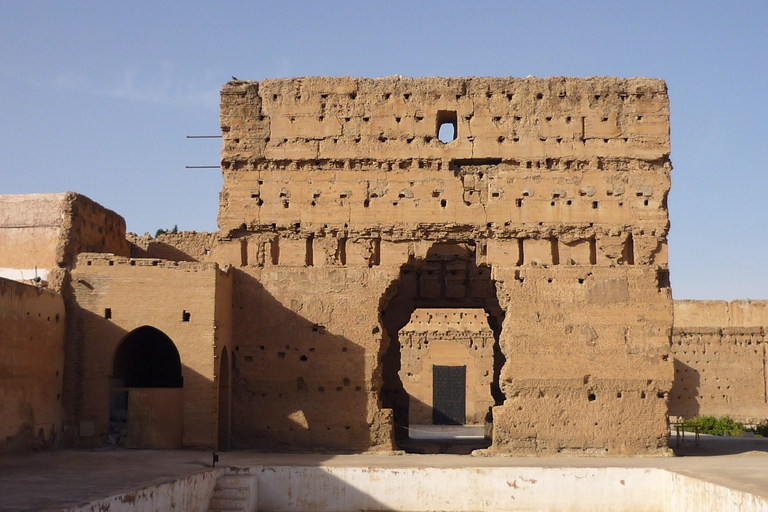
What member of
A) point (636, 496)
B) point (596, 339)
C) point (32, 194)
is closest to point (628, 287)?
point (596, 339)

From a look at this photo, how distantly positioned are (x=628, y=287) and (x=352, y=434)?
214 inches

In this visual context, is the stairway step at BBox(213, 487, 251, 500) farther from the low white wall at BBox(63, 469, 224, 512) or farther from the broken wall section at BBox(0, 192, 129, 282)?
the broken wall section at BBox(0, 192, 129, 282)

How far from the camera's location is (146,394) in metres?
15.3

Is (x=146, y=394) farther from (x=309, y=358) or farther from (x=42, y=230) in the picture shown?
(x=42, y=230)

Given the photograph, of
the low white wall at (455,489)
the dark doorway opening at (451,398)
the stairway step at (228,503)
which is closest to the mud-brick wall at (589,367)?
the low white wall at (455,489)

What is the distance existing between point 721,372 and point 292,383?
1627 centimetres

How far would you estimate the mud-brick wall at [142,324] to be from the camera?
49.8ft

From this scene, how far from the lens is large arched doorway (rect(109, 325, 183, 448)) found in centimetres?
1527

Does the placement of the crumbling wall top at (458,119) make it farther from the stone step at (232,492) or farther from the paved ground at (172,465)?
the stone step at (232,492)

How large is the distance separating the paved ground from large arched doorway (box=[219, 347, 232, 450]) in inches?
36.9

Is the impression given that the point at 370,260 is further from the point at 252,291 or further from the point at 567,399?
the point at 567,399

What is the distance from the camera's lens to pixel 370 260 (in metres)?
16.7

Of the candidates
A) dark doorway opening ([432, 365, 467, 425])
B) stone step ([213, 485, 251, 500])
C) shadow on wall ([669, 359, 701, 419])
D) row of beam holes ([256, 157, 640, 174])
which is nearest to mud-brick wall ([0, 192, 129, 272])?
row of beam holes ([256, 157, 640, 174])

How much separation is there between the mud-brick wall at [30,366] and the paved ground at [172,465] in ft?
1.66
